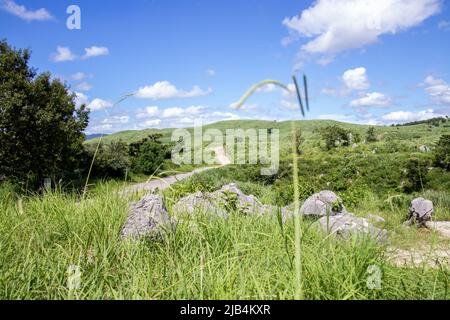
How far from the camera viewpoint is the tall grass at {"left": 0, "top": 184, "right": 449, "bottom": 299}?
2.71 m

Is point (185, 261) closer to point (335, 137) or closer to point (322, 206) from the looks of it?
point (322, 206)

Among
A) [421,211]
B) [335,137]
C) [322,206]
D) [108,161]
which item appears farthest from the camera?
A: [335,137]

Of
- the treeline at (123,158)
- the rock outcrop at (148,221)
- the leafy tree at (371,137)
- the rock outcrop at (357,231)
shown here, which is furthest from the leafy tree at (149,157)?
the rock outcrop at (148,221)

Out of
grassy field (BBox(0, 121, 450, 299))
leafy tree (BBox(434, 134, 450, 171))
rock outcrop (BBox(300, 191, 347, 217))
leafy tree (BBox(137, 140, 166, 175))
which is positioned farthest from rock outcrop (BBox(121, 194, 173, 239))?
leafy tree (BBox(137, 140, 166, 175))

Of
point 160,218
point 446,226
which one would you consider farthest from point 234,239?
point 446,226

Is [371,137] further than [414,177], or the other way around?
[371,137]

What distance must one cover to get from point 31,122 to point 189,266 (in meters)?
15.7

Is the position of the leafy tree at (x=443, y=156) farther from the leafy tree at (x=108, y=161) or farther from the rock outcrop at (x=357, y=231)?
the leafy tree at (x=108, y=161)

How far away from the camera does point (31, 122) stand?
A: 54.0 feet

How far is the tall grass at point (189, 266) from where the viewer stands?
8.90ft

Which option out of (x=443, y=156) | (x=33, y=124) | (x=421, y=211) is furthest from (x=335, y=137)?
(x=33, y=124)

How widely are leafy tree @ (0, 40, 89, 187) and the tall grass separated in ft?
41.2

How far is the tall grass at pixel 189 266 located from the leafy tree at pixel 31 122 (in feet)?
41.2
